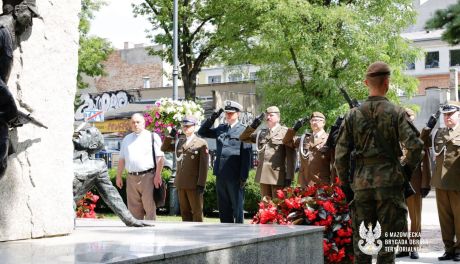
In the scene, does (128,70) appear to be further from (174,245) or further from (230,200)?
(174,245)

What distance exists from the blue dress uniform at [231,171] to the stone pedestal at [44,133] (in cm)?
385

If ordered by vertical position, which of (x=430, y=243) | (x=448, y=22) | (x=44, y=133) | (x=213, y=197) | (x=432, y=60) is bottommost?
(x=430, y=243)

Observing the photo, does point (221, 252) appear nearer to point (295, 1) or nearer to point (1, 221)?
point (1, 221)

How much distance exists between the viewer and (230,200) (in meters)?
10.0

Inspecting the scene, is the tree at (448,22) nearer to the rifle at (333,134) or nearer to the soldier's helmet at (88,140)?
the rifle at (333,134)

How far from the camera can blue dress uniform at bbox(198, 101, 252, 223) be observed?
9945mm

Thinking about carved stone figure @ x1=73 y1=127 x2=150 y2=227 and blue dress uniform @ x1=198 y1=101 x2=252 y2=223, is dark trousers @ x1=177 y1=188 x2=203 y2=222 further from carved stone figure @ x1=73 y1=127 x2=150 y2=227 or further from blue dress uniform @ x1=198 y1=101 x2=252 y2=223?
carved stone figure @ x1=73 y1=127 x2=150 y2=227

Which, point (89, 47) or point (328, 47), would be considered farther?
point (89, 47)

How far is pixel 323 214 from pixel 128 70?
4886 centimetres

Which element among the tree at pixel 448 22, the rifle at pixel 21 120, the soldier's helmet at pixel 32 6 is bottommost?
the rifle at pixel 21 120

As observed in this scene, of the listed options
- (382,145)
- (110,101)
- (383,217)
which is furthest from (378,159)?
(110,101)

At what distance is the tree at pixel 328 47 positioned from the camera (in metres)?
22.2

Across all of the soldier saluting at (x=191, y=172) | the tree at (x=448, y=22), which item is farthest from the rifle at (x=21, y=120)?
the tree at (x=448, y=22)

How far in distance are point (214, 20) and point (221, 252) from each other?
1001 inches
